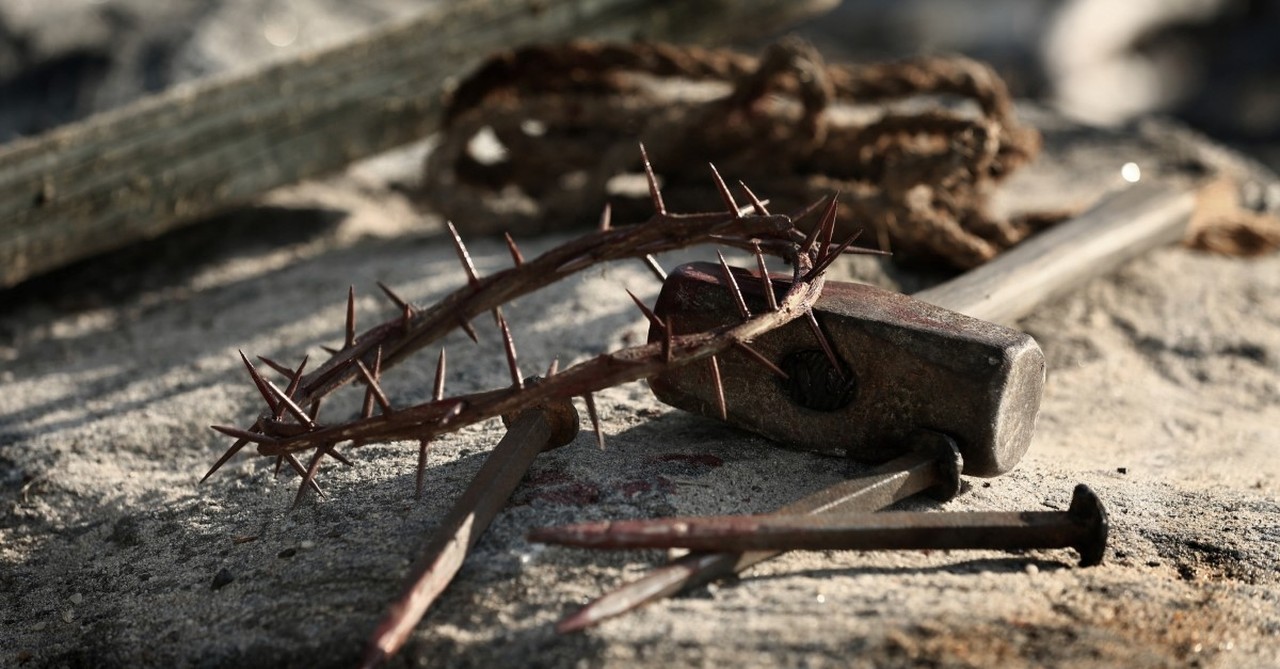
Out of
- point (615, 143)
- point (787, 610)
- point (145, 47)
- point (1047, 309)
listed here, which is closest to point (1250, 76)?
point (1047, 309)

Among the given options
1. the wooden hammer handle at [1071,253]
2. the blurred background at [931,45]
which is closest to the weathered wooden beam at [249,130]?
the blurred background at [931,45]

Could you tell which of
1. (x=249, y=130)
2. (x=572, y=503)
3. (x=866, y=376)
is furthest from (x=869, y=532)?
(x=249, y=130)

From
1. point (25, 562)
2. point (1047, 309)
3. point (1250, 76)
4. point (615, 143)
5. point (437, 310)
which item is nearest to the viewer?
point (437, 310)

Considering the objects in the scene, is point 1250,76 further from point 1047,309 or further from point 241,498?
→ point 241,498

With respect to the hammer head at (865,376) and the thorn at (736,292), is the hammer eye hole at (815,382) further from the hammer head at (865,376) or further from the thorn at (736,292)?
the thorn at (736,292)

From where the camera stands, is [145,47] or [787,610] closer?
[787,610]

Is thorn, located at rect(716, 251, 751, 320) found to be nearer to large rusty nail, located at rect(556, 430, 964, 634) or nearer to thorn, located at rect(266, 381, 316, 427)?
large rusty nail, located at rect(556, 430, 964, 634)
